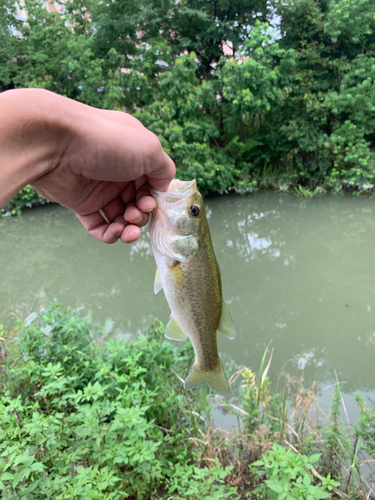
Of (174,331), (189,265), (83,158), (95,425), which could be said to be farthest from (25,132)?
(95,425)

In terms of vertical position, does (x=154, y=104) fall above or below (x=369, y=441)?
above

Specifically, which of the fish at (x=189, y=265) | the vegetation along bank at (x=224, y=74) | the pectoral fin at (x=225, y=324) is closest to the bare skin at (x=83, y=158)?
the fish at (x=189, y=265)

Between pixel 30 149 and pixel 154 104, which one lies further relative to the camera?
pixel 154 104

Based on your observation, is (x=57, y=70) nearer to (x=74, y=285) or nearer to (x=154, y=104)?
(x=154, y=104)

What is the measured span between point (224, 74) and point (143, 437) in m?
9.43

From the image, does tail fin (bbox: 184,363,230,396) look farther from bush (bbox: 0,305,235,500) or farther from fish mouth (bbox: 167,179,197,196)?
fish mouth (bbox: 167,179,197,196)

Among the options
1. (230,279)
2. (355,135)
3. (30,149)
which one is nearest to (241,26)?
(355,135)

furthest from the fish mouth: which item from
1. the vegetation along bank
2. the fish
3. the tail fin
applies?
the vegetation along bank

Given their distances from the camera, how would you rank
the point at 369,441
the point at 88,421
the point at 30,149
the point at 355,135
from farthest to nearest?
the point at 355,135
the point at 369,441
the point at 88,421
the point at 30,149

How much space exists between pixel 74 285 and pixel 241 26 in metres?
9.88

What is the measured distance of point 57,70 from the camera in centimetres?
1024

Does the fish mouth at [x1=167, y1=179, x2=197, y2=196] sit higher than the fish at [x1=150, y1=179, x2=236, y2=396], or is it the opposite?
the fish mouth at [x1=167, y1=179, x2=197, y2=196]

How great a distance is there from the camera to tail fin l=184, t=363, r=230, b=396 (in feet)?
5.27

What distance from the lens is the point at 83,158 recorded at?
4.47 feet
